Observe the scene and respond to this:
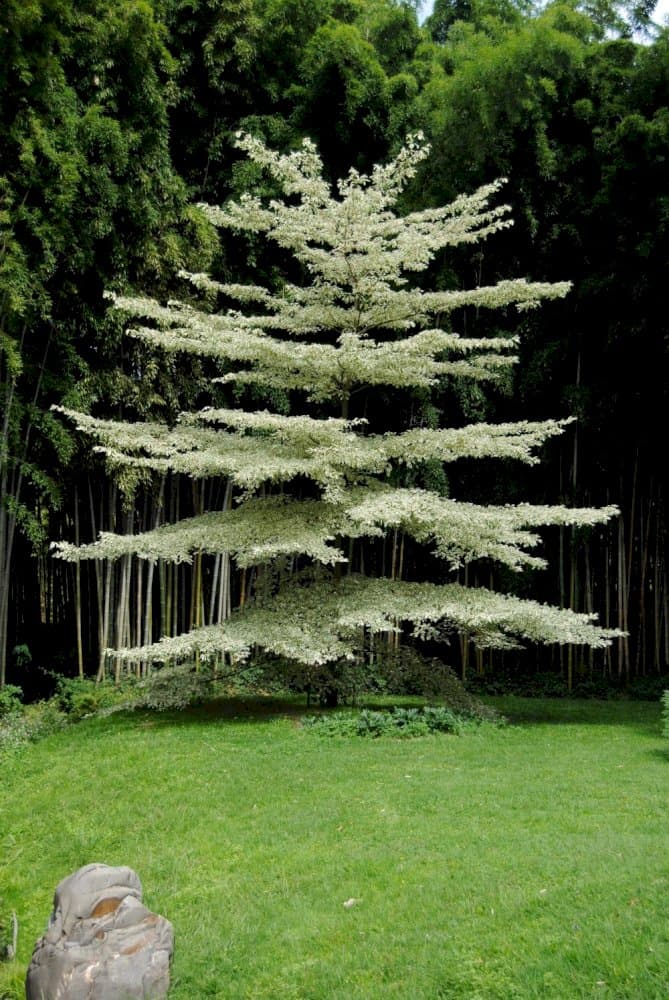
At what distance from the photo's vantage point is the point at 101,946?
340 cm

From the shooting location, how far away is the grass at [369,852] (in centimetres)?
321

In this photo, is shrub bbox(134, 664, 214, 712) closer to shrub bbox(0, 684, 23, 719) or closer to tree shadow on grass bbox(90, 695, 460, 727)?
tree shadow on grass bbox(90, 695, 460, 727)

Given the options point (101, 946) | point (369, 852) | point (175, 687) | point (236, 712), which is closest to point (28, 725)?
point (175, 687)

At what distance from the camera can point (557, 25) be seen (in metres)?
9.73

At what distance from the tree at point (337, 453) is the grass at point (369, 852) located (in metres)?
0.85

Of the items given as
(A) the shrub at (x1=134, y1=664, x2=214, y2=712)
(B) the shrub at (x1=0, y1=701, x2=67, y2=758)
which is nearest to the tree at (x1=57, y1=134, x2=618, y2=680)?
(A) the shrub at (x1=134, y1=664, x2=214, y2=712)

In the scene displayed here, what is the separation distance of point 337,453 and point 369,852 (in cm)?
323

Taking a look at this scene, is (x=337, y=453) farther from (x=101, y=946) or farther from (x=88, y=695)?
(x=101, y=946)

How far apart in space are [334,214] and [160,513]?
13.4ft

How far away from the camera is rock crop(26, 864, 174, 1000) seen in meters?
3.31

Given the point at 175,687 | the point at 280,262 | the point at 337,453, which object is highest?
the point at 280,262

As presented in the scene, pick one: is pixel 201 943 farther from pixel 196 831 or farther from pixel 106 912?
pixel 196 831

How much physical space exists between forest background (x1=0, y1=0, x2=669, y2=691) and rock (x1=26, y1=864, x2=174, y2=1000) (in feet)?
16.7

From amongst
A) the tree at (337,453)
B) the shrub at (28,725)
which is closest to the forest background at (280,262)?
the shrub at (28,725)
